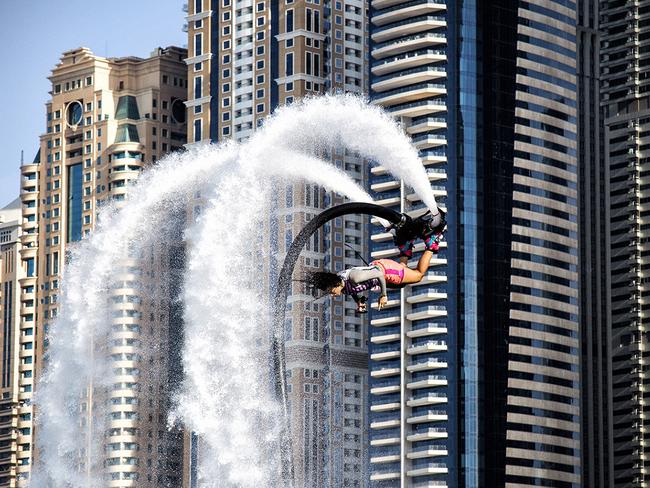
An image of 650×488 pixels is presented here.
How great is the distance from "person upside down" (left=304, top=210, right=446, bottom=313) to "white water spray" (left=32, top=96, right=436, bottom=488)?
1.23 meters

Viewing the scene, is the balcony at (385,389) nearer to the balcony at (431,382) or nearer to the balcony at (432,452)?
the balcony at (431,382)

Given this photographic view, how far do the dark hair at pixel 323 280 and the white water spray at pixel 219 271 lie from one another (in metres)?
3.78

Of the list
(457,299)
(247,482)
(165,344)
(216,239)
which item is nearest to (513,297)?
(457,299)

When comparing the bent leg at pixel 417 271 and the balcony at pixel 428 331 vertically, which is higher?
the balcony at pixel 428 331

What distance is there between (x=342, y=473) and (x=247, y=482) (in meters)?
124

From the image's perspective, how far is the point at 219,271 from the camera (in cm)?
9062

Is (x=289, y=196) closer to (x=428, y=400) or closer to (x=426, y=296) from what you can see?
(x=426, y=296)

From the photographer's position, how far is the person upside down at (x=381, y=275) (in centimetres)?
5294

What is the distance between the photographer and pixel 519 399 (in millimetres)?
197125

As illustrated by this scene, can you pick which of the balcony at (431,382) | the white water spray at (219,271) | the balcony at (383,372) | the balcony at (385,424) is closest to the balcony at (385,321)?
the balcony at (383,372)

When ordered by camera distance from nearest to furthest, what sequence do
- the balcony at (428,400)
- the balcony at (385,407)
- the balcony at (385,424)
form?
the balcony at (428,400) → the balcony at (385,424) → the balcony at (385,407)

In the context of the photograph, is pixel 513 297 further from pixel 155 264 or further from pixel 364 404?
pixel 155 264

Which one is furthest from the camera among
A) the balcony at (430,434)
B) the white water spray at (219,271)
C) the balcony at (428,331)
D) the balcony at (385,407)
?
the balcony at (385,407)

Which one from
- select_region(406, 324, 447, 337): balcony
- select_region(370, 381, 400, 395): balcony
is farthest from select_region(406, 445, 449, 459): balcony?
select_region(406, 324, 447, 337): balcony
